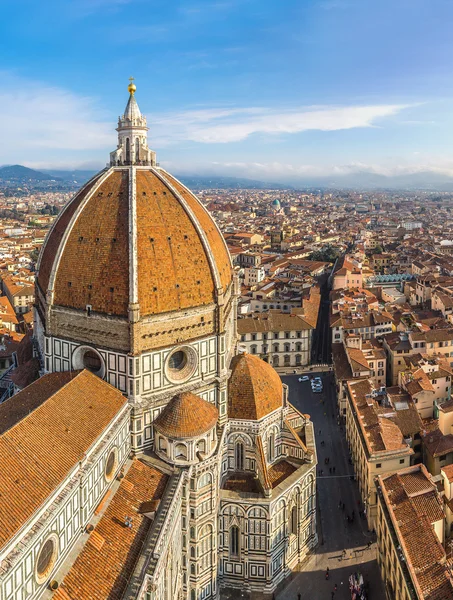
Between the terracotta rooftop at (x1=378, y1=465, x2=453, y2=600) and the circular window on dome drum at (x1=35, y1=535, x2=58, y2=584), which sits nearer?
the circular window on dome drum at (x1=35, y1=535, x2=58, y2=584)

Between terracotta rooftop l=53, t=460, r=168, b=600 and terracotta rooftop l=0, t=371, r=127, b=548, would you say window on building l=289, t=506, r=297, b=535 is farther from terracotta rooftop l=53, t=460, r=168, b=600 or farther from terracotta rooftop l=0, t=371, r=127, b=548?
terracotta rooftop l=0, t=371, r=127, b=548

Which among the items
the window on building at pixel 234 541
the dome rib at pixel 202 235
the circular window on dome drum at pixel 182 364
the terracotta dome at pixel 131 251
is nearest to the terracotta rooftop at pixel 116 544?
the circular window on dome drum at pixel 182 364

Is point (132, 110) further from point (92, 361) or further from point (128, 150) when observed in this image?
point (92, 361)

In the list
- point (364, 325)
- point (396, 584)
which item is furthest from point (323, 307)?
point (396, 584)

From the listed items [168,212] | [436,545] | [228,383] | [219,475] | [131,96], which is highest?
[131,96]

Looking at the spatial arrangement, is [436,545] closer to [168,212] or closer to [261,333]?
[168,212]

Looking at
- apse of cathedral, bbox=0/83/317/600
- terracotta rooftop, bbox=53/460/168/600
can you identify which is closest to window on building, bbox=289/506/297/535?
apse of cathedral, bbox=0/83/317/600
